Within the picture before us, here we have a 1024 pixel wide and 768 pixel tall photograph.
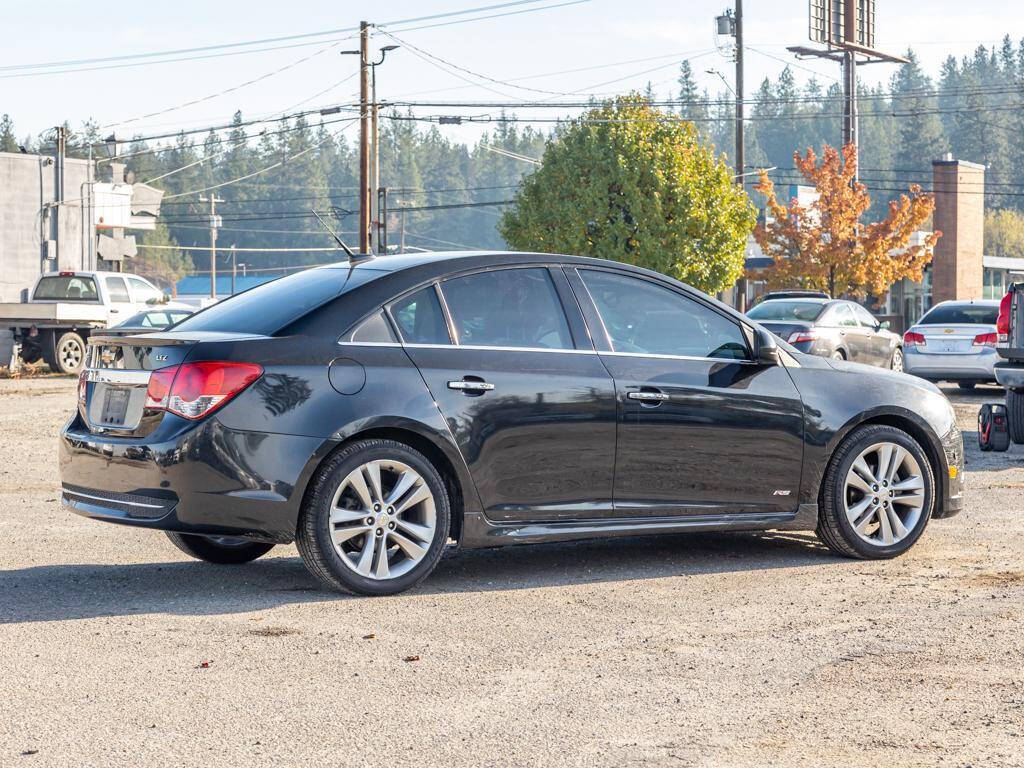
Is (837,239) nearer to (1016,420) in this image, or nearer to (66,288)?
(66,288)

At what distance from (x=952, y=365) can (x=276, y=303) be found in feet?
58.7

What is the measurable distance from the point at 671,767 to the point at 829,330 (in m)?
20.6

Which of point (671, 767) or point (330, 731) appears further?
point (330, 731)

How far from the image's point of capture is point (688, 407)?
25.8ft

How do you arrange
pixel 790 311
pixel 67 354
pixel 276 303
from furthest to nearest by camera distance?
pixel 67 354 < pixel 790 311 < pixel 276 303

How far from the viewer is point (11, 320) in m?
A: 29.8

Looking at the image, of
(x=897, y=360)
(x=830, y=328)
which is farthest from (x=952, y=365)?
(x=897, y=360)

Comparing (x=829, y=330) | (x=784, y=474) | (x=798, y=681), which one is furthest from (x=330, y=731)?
(x=829, y=330)

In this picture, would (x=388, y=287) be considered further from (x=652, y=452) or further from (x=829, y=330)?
(x=829, y=330)

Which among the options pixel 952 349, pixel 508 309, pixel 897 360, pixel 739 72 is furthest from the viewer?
pixel 739 72

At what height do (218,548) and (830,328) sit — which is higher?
(830,328)

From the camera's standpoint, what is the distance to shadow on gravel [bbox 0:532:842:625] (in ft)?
23.0

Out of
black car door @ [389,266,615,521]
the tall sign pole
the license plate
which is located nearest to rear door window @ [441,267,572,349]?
black car door @ [389,266,615,521]

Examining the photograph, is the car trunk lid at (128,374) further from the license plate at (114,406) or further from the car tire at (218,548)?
the car tire at (218,548)
